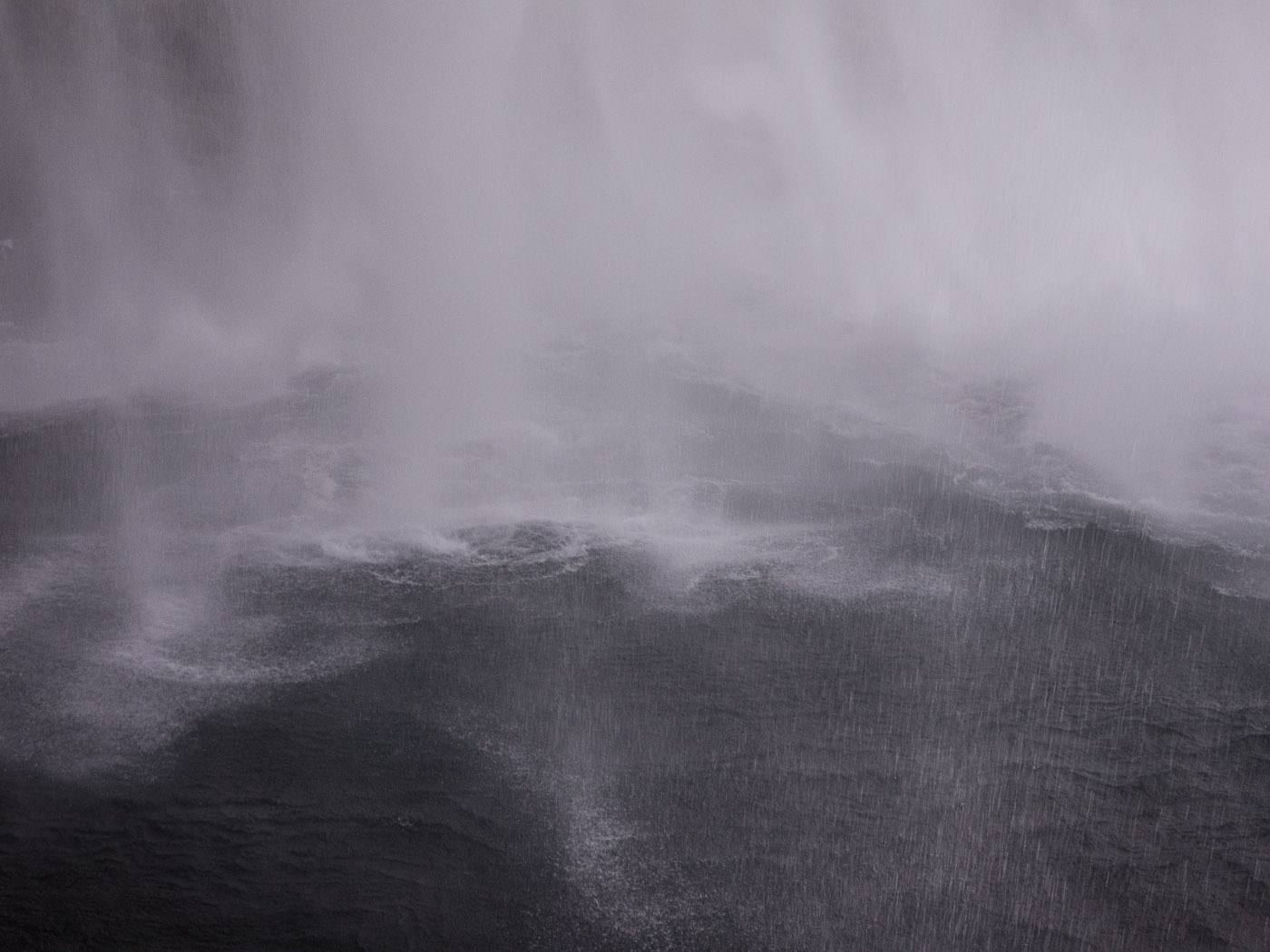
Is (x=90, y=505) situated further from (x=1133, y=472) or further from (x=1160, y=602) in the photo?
(x=1133, y=472)

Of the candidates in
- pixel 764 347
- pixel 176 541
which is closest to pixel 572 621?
pixel 176 541

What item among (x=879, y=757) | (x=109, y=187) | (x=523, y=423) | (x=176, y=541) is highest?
(x=109, y=187)

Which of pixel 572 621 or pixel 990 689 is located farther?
pixel 572 621

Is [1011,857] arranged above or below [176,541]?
below

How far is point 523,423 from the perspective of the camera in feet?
85.9

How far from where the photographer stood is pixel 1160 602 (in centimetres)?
1925

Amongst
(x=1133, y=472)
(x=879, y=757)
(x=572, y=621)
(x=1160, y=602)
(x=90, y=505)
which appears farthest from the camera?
(x=1133, y=472)

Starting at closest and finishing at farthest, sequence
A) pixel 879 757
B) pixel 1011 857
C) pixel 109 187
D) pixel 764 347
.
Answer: pixel 1011 857 < pixel 879 757 < pixel 764 347 < pixel 109 187

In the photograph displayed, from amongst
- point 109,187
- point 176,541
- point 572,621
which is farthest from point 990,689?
point 109,187

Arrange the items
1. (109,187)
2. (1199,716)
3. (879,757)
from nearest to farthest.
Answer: (879,757) → (1199,716) → (109,187)

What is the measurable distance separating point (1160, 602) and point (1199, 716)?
13.2 feet

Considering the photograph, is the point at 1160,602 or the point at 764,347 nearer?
the point at 1160,602

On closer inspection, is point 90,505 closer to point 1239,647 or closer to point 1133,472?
point 1239,647

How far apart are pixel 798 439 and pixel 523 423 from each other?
26.5 feet
